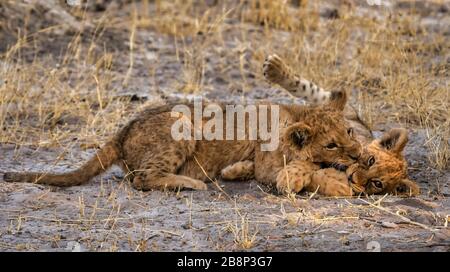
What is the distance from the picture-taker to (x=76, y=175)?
18.7 ft

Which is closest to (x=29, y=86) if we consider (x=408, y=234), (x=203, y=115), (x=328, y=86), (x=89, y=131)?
(x=89, y=131)

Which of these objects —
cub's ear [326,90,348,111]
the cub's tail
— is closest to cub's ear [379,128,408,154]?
cub's ear [326,90,348,111]

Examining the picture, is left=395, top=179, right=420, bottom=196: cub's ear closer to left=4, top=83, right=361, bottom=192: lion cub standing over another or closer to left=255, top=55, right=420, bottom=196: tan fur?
left=255, top=55, right=420, bottom=196: tan fur

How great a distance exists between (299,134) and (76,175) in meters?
1.47

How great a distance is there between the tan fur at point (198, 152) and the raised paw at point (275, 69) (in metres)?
0.69

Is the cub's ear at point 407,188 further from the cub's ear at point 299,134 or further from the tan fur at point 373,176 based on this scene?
the cub's ear at point 299,134

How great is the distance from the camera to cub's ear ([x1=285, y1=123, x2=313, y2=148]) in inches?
225

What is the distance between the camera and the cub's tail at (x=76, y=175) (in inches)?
222

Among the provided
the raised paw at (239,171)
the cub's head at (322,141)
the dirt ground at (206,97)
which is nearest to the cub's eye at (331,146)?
the cub's head at (322,141)

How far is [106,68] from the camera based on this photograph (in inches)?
335

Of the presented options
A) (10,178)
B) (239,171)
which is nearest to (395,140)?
(239,171)

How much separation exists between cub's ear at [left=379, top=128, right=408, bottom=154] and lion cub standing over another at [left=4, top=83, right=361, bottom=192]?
26 centimetres

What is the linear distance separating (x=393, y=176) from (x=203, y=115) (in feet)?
4.61

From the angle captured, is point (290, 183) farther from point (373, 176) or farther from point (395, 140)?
point (395, 140)
